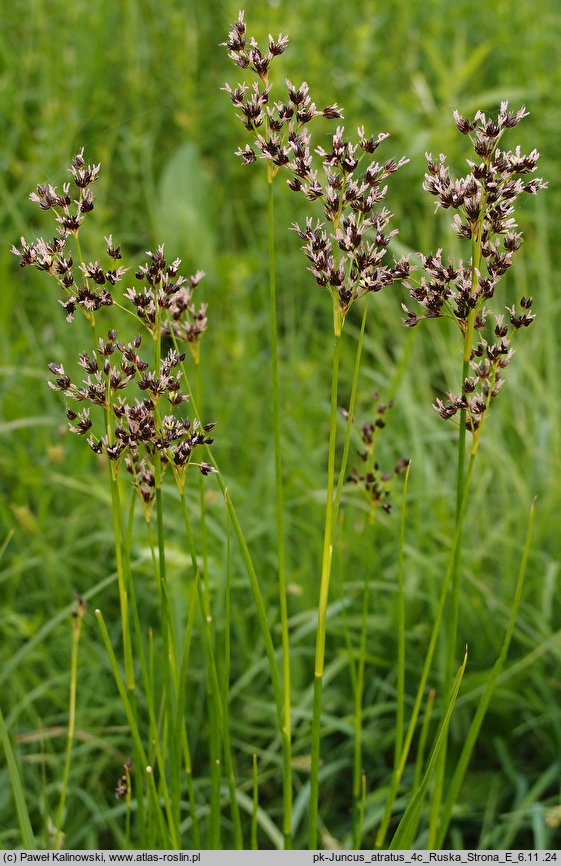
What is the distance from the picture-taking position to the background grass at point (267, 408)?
2.68m

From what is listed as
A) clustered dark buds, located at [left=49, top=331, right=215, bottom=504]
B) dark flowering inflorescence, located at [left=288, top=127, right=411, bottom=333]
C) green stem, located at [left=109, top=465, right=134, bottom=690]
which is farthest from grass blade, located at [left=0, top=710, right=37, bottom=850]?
dark flowering inflorescence, located at [left=288, top=127, right=411, bottom=333]

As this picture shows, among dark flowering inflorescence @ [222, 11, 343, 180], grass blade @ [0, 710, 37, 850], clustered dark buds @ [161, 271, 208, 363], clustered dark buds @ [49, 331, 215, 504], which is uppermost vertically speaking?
dark flowering inflorescence @ [222, 11, 343, 180]

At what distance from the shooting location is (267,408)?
363 cm

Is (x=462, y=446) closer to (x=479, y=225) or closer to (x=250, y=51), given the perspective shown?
(x=479, y=225)

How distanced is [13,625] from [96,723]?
16.6 inches

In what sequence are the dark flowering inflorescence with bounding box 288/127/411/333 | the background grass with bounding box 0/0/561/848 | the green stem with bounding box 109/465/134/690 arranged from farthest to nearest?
1. the background grass with bounding box 0/0/561/848
2. the green stem with bounding box 109/465/134/690
3. the dark flowering inflorescence with bounding box 288/127/411/333

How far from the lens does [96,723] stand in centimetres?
273

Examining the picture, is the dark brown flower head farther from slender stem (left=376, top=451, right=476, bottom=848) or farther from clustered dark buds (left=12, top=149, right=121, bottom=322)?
clustered dark buds (left=12, top=149, right=121, bottom=322)

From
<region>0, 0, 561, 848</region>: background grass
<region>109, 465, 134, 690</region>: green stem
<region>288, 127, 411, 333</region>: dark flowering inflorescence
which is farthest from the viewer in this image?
<region>0, 0, 561, 848</region>: background grass

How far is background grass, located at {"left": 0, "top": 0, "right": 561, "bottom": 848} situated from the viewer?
268 centimetres

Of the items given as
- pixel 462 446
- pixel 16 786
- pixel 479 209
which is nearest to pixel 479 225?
pixel 479 209

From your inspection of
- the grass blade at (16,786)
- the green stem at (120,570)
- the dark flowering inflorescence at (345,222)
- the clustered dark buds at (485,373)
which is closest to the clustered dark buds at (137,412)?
the green stem at (120,570)

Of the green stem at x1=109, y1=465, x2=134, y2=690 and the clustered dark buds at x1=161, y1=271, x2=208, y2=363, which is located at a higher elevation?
the clustered dark buds at x1=161, y1=271, x2=208, y2=363
